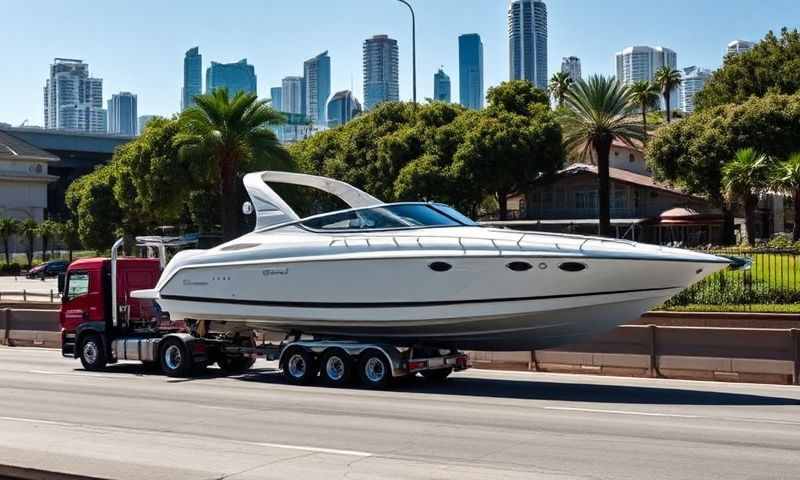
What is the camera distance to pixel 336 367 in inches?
736

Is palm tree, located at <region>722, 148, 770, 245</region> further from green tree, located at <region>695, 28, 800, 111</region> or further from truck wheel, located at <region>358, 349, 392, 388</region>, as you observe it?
truck wheel, located at <region>358, 349, 392, 388</region>

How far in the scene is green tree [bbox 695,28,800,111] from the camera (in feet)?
212

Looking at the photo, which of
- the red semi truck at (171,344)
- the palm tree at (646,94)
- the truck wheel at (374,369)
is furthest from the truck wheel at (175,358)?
the palm tree at (646,94)

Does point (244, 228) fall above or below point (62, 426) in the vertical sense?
above

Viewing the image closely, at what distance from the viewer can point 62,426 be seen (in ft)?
44.7

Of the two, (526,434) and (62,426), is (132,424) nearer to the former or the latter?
(62,426)

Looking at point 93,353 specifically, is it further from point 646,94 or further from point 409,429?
point 646,94

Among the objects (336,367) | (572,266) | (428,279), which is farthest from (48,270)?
(572,266)

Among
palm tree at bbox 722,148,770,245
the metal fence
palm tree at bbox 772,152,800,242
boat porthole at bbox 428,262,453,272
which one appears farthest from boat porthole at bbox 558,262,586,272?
palm tree at bbox 722,148,770,245

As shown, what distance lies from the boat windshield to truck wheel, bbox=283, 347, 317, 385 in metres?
2.37

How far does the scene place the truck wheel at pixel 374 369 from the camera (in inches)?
708

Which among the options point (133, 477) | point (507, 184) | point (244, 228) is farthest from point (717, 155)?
point (133, 477)

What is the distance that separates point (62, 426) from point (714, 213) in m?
52.0

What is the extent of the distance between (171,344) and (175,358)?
1.00 ft
